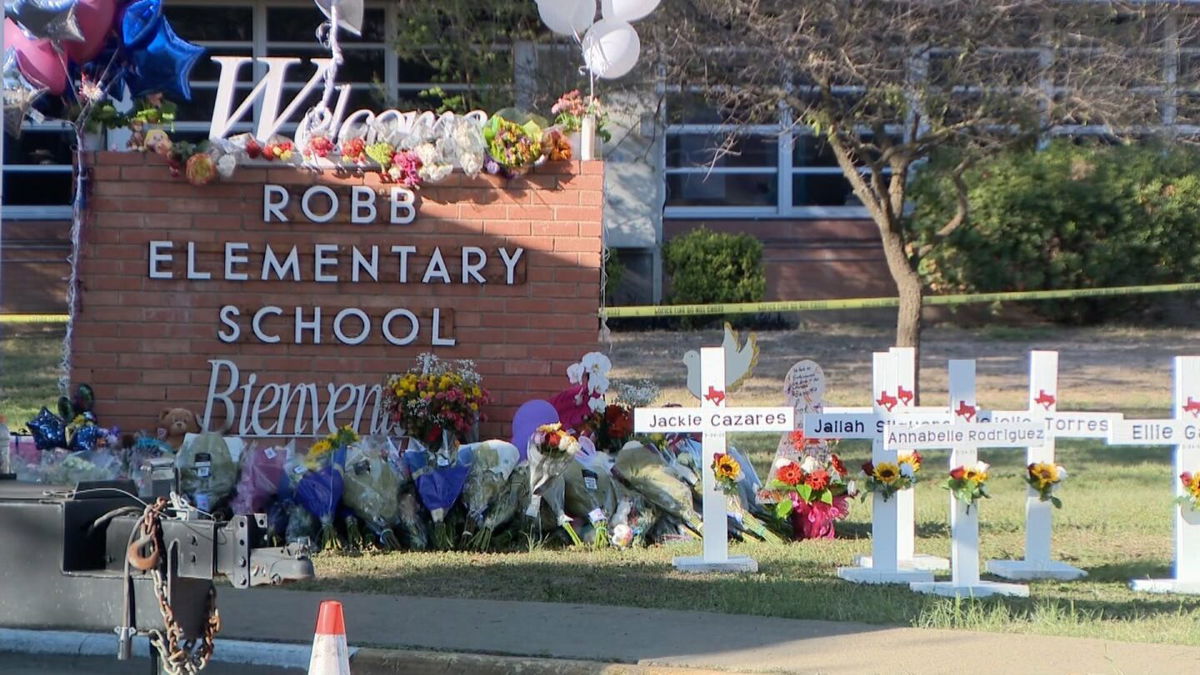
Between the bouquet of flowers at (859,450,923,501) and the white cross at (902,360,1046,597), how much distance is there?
26 centimetres

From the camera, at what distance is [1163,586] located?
327 inches

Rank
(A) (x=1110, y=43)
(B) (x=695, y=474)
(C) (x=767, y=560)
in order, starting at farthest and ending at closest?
(A) (x=1110, y=43) < (B) (x=695, y=474) < (C) (x=767, y=560)

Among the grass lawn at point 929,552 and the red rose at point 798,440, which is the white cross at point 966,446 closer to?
the grass lawn at point 929,552

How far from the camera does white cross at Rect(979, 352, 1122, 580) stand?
8.30 metres

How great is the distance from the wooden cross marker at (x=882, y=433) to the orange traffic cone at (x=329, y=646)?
11.9 feet

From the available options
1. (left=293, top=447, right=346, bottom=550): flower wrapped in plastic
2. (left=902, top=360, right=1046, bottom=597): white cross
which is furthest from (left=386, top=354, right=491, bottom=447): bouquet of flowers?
(left=902, top=360, right=1046, bottom=597): white cross

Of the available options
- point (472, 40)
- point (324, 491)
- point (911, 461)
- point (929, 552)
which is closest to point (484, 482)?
point (324, 491)

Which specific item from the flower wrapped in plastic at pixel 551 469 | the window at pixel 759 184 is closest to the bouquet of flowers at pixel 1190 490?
the flower wrapped in plastic at pixel 551 469

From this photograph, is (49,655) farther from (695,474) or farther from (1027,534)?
(1027,534)

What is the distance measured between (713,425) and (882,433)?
982 mm

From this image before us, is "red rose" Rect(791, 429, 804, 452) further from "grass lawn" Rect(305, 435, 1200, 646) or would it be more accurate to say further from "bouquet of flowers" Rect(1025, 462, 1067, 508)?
"bouquet of flowers" Rect(1025, 462, 1067, 508)

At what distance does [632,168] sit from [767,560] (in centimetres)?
1311

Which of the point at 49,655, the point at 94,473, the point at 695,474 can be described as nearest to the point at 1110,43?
the point at 695,474

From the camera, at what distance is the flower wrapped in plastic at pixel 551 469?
30.6 ft
